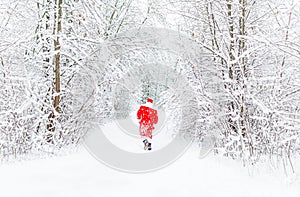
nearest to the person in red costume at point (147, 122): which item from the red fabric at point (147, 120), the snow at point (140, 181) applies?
the red fabric at point (147, 120)

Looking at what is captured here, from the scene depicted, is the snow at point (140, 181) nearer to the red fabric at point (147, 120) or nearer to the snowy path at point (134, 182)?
the snowy path at point (134, 182)

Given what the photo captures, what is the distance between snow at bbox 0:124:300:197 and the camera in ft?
9.05

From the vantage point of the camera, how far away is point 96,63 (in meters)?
5.51

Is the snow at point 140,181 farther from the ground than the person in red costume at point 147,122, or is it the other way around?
the person in red costume at point 147,122

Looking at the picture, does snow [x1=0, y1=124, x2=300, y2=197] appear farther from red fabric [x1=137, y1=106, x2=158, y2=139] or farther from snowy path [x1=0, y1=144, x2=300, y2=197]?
red fabric [x1=137, y1=106, x2=158, y2=139]

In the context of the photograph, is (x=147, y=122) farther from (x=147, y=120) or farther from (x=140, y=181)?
(x=140, y=181)

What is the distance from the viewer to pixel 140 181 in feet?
10.9

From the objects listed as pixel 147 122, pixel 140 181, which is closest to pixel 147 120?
pixel 147 122

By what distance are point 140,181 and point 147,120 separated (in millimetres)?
4100

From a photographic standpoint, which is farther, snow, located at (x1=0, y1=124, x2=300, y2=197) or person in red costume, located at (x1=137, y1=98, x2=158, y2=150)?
person in red costume, located at (x1=137, y1=98, x2=158, y2=150)

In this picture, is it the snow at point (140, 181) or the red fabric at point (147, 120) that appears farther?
the red fabric at point (147, 120)

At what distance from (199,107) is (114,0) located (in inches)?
240

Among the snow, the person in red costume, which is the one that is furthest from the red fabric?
the snow

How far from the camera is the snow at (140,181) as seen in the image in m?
2.76
